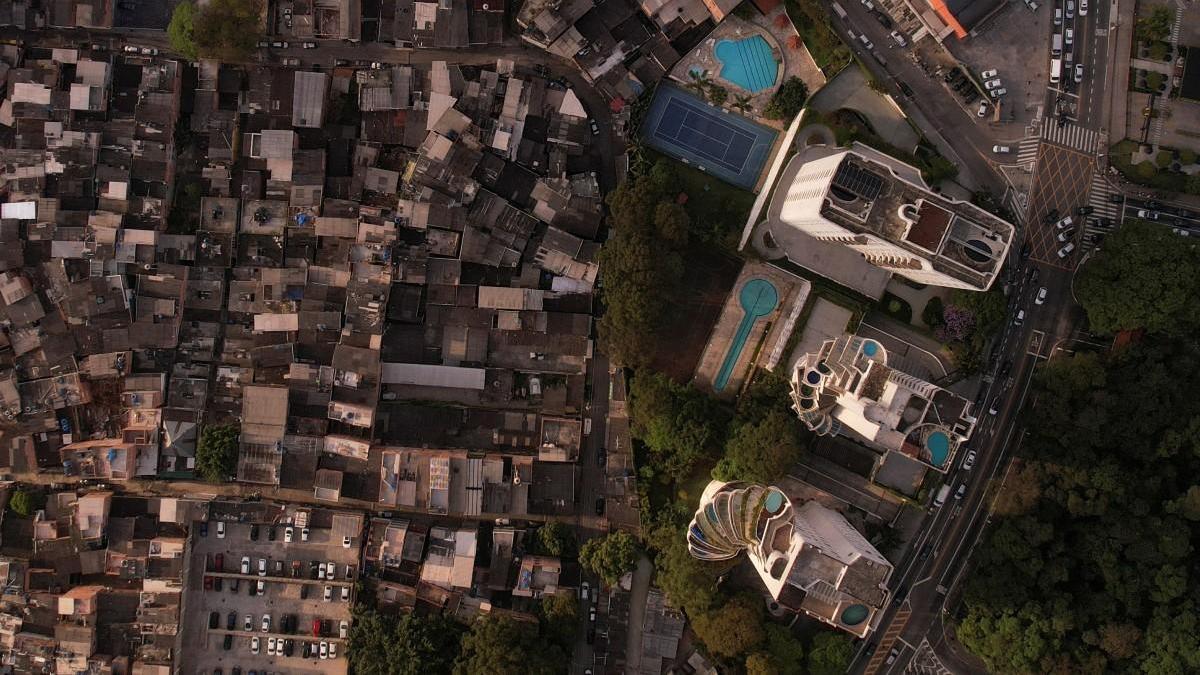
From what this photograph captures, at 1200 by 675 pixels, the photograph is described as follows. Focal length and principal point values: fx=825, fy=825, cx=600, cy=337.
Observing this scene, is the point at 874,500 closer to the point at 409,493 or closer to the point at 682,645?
the point at 682,645

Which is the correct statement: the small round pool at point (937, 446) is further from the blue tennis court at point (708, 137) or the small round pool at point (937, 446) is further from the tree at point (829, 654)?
the blue tennis court at point (708, 137)

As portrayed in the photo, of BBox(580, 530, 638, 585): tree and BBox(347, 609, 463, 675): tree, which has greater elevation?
BBox(580, 530, 638, 585): tree

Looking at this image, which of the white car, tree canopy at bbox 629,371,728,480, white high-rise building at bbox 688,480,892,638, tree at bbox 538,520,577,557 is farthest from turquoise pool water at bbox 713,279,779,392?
the white car

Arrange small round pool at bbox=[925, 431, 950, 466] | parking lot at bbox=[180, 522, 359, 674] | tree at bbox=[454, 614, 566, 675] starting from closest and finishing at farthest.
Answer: small round pool at bbox=[925, 431, 950, 466], tree at bbox=[454, 614, 566, 675], parking lot at bbox=[180, 522, 359, 674]

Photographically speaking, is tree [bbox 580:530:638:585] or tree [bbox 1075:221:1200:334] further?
tree [bbox 580:530:638:585]

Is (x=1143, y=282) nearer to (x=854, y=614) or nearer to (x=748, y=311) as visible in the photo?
(x=748, y=311)

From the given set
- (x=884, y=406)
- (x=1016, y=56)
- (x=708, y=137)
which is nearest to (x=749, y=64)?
(x=708, y=137)

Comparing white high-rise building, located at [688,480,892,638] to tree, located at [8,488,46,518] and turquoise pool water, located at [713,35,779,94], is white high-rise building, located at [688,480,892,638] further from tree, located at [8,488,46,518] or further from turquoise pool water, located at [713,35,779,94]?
tree, located at [8,488,46,518]
